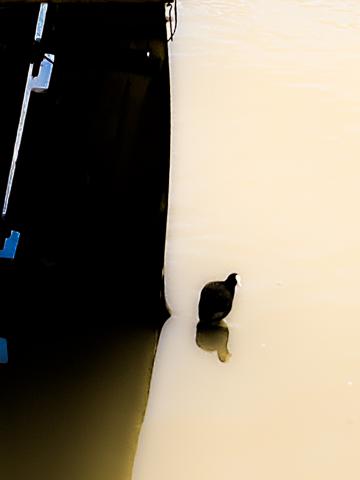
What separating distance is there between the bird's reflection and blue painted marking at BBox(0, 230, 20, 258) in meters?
0.66

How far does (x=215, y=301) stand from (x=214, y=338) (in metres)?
0.12

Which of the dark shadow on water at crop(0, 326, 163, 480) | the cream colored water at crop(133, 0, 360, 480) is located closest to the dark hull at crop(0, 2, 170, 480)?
the dark shadow on water at crop(0, 326, 163, 480)

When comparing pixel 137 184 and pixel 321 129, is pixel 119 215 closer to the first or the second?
pixel 137 184

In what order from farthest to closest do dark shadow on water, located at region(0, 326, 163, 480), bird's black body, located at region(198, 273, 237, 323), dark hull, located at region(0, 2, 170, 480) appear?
bird's black body, located at region(198, 273, 237, 323)
dark hull, located at region(0, 2, 170, 480)
dark shadow on water, located at region(0, 326, 163, 480)

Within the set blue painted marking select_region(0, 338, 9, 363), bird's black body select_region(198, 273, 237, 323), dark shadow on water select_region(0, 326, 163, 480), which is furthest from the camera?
bird's black body select_region(198, 273, 237, 323)

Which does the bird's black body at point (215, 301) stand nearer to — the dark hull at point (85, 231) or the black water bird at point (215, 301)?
the black water bird at point (215, 301)

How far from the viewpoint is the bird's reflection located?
240 cm

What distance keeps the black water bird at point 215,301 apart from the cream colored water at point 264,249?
0.07m

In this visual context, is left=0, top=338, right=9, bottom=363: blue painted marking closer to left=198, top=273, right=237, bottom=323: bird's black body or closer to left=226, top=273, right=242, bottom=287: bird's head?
left=198, top=273, right=237, bottom=323: bird's black body

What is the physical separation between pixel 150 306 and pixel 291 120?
5.06ft

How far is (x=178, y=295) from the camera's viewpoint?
2650 millimetres

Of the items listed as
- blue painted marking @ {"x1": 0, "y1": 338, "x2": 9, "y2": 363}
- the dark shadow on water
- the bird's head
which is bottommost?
blue painted marking @ {"x1": 0, "y1": 338, "x2": 9, "y2": 363}

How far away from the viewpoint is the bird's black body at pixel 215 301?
2.45 metres

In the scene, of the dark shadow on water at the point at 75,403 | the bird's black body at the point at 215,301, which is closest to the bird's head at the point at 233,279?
the bird's black body at the point at 215,301
